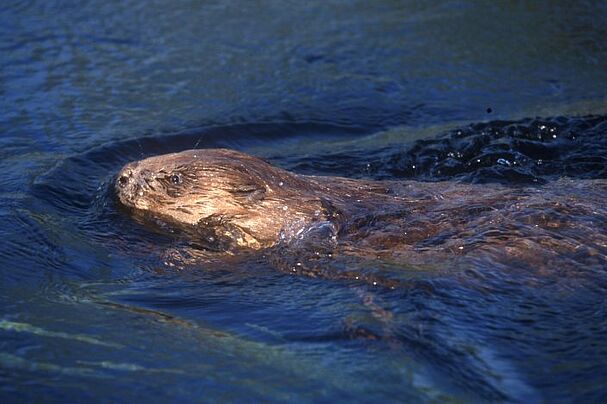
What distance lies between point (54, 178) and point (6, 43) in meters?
2.44

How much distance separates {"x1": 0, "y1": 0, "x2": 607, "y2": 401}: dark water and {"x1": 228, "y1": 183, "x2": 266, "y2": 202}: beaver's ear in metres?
0.43

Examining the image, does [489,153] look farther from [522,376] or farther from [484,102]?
[522,376]

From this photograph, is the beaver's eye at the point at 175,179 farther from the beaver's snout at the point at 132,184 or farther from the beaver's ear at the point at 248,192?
the beaver's ear at the point at 248,192

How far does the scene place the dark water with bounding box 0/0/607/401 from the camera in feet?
13.9

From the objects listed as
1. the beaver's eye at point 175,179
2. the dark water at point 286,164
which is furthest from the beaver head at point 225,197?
the dark water at point 286,164

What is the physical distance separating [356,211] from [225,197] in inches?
28.2

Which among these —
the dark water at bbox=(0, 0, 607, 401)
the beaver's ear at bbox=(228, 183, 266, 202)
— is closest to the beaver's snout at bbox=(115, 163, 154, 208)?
the dark water at bbox=(0, 0, 607, 401)

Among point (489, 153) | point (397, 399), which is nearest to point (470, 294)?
point (397, 399)

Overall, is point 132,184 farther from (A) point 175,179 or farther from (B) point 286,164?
(B) point 286,164

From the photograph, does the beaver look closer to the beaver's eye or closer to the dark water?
the beaver's eye

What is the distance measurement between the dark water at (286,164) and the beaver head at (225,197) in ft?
0.64

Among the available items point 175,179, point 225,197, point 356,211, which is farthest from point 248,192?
point 356,211

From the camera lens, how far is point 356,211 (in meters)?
5.64

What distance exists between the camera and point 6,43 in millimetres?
8484
